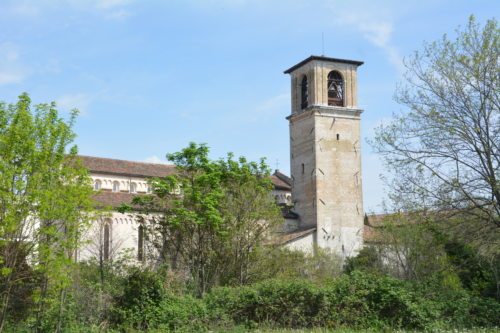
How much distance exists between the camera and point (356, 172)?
166 feet

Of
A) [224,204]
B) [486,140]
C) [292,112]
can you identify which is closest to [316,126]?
[292,112]

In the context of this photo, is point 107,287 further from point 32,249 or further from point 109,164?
point 109,164

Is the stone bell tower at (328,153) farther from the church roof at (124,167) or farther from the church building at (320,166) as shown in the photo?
the church roof at (124,167)

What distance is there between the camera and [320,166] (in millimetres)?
49875

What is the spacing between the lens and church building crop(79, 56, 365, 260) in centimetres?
4884

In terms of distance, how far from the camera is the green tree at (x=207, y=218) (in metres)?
29.6

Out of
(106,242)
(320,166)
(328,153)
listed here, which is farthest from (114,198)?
(328,153)

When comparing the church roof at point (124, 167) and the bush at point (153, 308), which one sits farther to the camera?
the church roof at point (124, 167)

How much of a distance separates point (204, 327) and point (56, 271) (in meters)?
4.31

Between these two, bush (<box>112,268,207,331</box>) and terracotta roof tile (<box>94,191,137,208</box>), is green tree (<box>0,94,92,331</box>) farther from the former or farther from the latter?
terracotta roof tile (<box>94,191,137,208</box>)

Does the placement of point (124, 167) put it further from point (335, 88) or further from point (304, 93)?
point (335, 88)

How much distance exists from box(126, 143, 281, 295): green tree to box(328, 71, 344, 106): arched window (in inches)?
857

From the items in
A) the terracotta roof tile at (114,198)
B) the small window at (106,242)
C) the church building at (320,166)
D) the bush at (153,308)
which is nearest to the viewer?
the bush at (153,308)

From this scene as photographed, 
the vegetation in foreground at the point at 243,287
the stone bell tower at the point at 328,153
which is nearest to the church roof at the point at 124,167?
the stone bell tower at the point at 328,153
